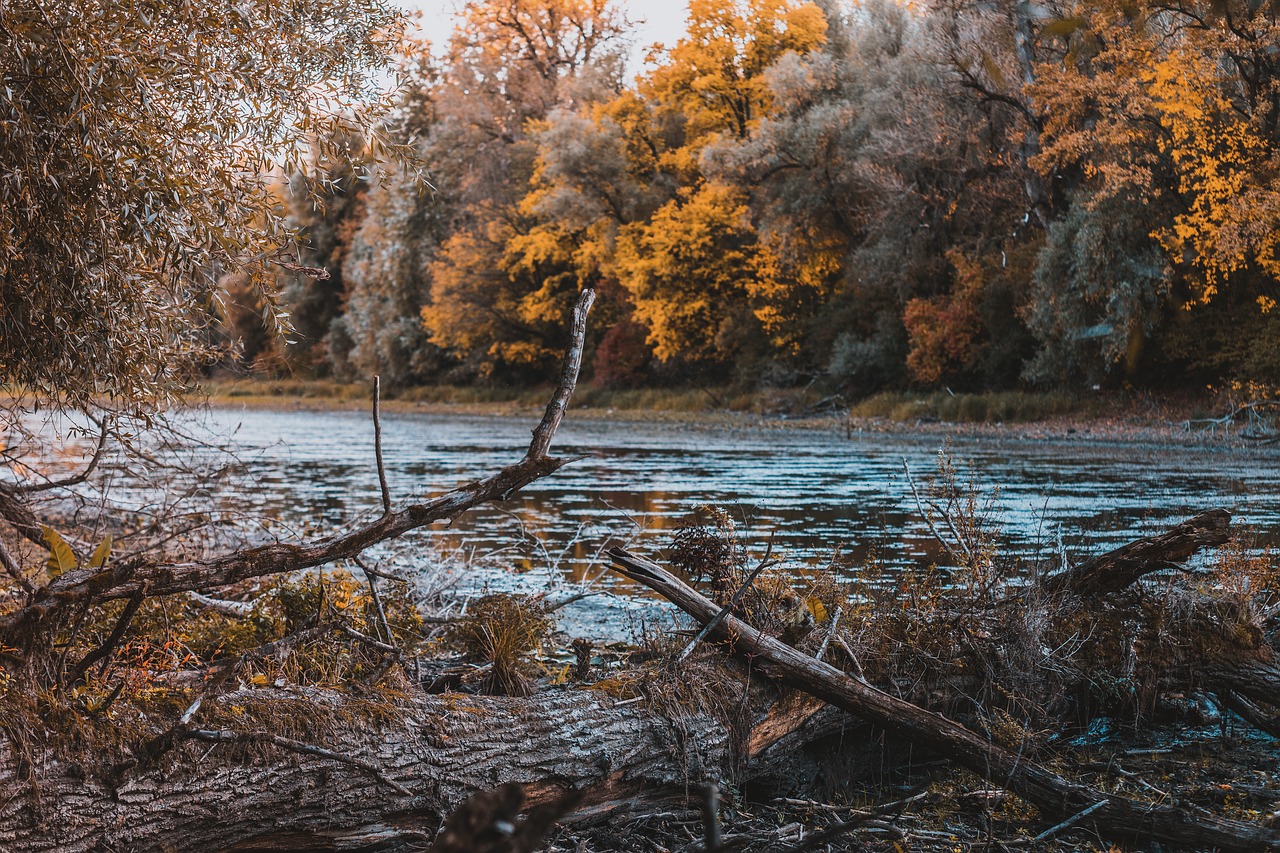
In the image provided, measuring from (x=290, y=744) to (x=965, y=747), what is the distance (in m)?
2.77

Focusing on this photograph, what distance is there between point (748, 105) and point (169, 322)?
39.0 metres

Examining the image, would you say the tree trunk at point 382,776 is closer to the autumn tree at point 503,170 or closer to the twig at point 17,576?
the twig at point 17,576

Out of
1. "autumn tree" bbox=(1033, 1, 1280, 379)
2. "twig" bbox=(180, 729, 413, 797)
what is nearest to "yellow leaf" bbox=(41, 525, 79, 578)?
"twig" bbox=(180, 729, 413, 797)

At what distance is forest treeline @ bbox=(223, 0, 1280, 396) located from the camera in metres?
24.2

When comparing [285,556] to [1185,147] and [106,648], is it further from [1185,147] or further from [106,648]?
[1185,147]

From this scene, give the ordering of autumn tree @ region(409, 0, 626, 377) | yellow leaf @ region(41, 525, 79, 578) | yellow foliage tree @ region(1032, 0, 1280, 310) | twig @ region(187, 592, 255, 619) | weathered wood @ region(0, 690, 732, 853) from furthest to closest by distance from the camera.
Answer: autumn tree @ region(409, 0, 626, 377)
yellow foliage tree @ region(1032, 0, 1280, 310)
twig @ region(187, 592, 255, 619)
yellow leaf @ region(41, 525, 79, 578)
weathered wood @ region(0, 690, 732, 853)

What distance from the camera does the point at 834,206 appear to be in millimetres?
36969

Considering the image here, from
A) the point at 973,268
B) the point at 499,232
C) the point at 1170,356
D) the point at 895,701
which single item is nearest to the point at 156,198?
the point at 895,701

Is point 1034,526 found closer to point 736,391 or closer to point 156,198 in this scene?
point 156,198

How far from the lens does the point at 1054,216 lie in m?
31.8

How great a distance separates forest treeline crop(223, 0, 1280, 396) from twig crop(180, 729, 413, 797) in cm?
300

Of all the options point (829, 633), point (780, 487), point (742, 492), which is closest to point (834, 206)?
point (780, 487)

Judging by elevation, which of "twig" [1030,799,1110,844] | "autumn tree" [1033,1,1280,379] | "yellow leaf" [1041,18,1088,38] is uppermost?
"autumn tree" [1033,1,1280,379]

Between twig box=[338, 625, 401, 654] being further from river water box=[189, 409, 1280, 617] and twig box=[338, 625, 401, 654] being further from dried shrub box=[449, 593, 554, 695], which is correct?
river water box=[189, 409, 1280, 617]
